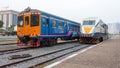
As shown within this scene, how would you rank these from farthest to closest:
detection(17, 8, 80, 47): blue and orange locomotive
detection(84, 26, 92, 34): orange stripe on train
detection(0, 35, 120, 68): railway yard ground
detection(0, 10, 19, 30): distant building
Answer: detection(0, 10, 19, 30): distant building → detection(84, 26, 92, 34): orange stripe on train → detection(17, 8, 80, 47): blue and orange locomotive → detection(0, 35, 120, 68): railway yard ground

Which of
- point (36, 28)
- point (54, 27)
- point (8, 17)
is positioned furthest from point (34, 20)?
point (8, 17)

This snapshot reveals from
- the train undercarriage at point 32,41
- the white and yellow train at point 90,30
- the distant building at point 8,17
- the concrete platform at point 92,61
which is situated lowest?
the concrete platform at point 92,61

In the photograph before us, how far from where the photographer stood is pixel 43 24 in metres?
17.6

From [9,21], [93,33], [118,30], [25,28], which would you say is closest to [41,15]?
[25,28]

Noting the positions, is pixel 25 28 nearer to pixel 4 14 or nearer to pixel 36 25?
pixel 36 25

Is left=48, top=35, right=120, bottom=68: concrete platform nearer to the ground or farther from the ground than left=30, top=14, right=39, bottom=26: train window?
nearer to the ground

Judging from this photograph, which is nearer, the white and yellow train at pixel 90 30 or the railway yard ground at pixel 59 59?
the railway yard ground at pixel 59 59

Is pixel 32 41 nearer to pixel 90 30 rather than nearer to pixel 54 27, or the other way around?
pixel 54 27

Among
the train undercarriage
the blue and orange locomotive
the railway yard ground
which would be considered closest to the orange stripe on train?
the blue and orange locomotive

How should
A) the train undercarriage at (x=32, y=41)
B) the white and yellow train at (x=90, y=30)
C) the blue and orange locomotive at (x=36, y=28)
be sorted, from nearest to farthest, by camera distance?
the blue and orange locomotive at (x=36, y=28) → the train undercarriage at (x=32, y=41) → the white and yellow train at (x=90, y=30)

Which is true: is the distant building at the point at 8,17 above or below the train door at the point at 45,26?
above

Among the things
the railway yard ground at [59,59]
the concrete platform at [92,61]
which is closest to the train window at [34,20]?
the railway yard ground at [59,59]

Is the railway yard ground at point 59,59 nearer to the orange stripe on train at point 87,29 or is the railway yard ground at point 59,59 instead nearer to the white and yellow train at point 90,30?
the white and yellow train at point 90,30

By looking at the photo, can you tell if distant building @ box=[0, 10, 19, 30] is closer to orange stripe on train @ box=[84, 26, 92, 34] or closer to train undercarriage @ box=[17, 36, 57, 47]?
orange stripe on train @ box=[84, 26, 92, 34]
